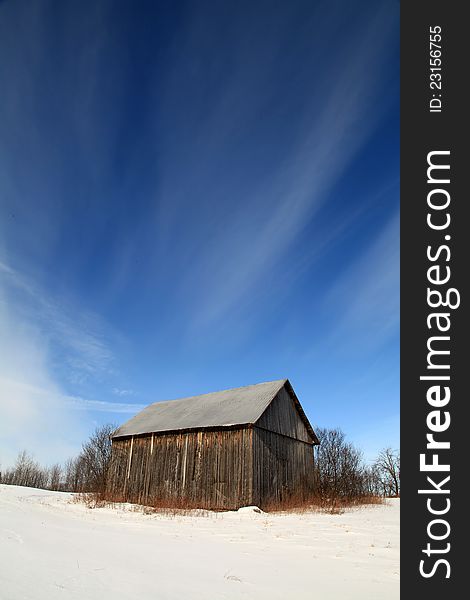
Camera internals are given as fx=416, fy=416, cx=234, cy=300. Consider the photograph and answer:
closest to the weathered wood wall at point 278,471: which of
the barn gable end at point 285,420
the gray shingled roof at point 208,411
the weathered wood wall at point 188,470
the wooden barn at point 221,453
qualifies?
the wooden barn at point 221,453

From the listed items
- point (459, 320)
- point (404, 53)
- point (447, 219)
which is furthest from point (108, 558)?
point (404, 53)

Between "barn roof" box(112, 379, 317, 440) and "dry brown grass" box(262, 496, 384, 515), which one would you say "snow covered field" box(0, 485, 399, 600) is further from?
"barn roof" box(112, 379, 317, 440)

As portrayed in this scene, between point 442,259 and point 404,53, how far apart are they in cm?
288

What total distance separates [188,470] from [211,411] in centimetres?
372

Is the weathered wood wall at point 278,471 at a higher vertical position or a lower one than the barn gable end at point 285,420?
lower

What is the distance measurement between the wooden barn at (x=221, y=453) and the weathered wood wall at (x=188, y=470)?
0.15 ft

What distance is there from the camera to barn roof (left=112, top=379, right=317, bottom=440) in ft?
76.4

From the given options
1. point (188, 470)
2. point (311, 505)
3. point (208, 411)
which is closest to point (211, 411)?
point (208, 411)

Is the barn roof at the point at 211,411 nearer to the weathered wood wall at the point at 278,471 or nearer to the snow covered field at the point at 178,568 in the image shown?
the weathered wood wall at the point at 278,471

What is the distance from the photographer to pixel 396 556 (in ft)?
24.3

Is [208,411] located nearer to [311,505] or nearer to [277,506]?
[277,506]

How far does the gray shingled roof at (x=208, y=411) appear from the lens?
23.3 m

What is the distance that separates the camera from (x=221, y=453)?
2236cm

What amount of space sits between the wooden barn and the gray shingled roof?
0.24ft
